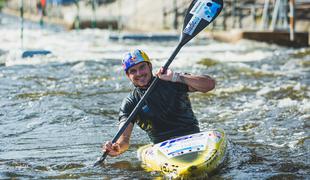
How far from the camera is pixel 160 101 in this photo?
6.00 meters

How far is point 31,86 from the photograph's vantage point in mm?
10984

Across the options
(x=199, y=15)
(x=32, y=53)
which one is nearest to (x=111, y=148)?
(x=199, y=15)

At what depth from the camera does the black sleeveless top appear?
19.6ft

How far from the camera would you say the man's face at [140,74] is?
5805 mm

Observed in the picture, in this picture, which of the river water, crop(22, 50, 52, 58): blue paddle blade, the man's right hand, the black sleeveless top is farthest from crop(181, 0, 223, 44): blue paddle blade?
crop(22, 50, 52, 58): blue paddle blade

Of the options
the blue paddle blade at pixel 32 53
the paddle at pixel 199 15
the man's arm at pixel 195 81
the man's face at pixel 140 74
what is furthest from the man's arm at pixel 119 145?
the blue paddle blade at pixel 32 53

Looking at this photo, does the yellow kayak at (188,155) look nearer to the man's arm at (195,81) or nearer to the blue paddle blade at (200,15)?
the man's arm at (195,81)

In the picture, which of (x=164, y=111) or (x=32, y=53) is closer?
(x=164, y=111)

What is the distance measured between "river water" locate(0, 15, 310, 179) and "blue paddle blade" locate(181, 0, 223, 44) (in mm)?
1235

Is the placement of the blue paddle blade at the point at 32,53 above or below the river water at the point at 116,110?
above

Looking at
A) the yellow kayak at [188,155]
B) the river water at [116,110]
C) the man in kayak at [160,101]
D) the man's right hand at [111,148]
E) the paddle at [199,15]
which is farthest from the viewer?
the paddle at [199,15]

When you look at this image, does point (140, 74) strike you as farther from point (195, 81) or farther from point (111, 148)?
point (111, 148)

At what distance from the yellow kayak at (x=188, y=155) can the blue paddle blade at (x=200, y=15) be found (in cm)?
127

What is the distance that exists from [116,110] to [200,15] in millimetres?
2794
